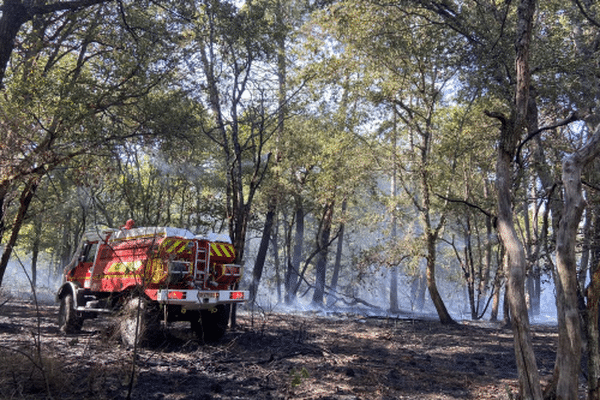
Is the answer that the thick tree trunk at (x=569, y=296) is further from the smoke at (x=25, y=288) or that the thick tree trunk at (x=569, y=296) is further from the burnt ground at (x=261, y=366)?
the smoke at (x=25, y=288)

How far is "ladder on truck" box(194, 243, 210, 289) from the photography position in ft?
29.1

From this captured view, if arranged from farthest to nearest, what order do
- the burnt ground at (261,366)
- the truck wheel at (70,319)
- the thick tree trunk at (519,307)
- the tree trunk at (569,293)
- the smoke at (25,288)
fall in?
1. the smoke at (25,288)
2. the truck wheel at (70,319)
3. the burnt ground at (261,366)
4. the thick tree trunk at (519,307)
5. the tree trunk at (569,293)

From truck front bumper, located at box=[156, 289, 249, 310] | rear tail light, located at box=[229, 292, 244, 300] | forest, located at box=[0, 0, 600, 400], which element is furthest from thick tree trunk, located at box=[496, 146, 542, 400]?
rear tail light, located at box=[229, 292, 244, 300]

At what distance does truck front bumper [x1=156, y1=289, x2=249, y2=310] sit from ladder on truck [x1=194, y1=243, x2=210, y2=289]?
1.18 ft

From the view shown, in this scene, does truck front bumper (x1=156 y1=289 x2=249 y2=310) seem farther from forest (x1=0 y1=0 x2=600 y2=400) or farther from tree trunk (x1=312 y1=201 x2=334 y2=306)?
tree trunk (x1=312 y1=201 x2=334 y2=306)

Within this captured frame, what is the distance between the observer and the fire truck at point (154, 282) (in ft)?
26.5

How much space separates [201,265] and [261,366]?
275cm

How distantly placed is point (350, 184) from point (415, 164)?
16.0ft

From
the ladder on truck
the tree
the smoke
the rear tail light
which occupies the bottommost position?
the smoke

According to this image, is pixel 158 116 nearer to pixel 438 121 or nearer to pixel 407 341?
pixel 407 341

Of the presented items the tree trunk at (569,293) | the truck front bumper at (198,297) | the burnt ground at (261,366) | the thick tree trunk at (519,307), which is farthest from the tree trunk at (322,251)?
the tree trunk at (569,293)

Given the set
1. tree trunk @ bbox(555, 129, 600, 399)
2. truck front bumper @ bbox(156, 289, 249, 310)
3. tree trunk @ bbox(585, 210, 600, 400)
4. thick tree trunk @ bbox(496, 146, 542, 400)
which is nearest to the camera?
tree trunk @ bbox(555, 129, 600, 399)

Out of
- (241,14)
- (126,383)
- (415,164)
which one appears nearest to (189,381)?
(126,383)

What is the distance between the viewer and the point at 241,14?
11.1 metres
